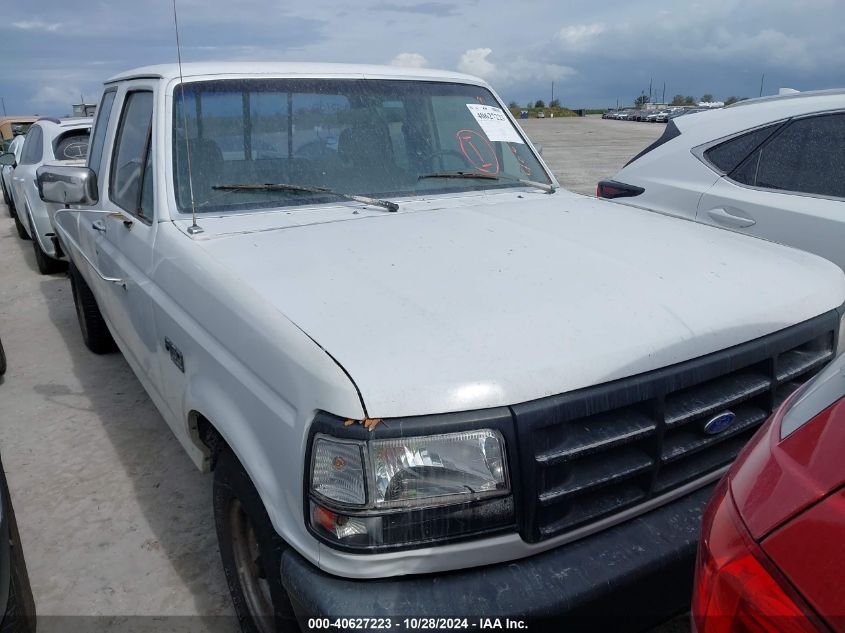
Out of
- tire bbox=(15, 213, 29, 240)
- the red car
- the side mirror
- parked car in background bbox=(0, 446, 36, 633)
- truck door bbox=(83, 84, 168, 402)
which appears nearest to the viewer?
the red car

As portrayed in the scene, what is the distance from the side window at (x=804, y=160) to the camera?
3613 mm

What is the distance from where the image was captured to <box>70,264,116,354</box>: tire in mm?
4707

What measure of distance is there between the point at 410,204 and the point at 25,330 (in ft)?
Result: 14.8

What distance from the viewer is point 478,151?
338 centimetres

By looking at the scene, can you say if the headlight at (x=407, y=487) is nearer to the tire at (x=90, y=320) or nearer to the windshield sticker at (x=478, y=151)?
the windshield sticker at (x=478, y=151)

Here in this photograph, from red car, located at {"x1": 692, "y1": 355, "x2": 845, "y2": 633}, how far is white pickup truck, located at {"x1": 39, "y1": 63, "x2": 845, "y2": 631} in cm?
45

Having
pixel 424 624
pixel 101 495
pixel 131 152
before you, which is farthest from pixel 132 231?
pixel 424 624

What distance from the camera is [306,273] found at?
2135mm

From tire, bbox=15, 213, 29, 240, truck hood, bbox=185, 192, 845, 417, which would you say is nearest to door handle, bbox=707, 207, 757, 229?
truck hood, bbox=185, 192, 845, 417

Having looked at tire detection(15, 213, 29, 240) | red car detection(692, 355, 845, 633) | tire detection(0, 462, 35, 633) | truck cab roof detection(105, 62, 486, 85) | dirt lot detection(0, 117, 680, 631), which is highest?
truck cab roof detection(105, 62, 486, 85)

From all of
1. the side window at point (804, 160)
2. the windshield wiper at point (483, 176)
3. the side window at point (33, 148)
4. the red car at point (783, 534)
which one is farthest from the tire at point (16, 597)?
the side window at point (33, 148)

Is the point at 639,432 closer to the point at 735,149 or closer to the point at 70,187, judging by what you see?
the point at 70,187

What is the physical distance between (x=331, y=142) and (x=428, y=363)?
5.51 ft

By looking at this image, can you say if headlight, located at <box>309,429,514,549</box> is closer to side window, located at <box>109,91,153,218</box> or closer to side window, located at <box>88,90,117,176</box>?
side window, located at <box>109,91,153,218</box>
